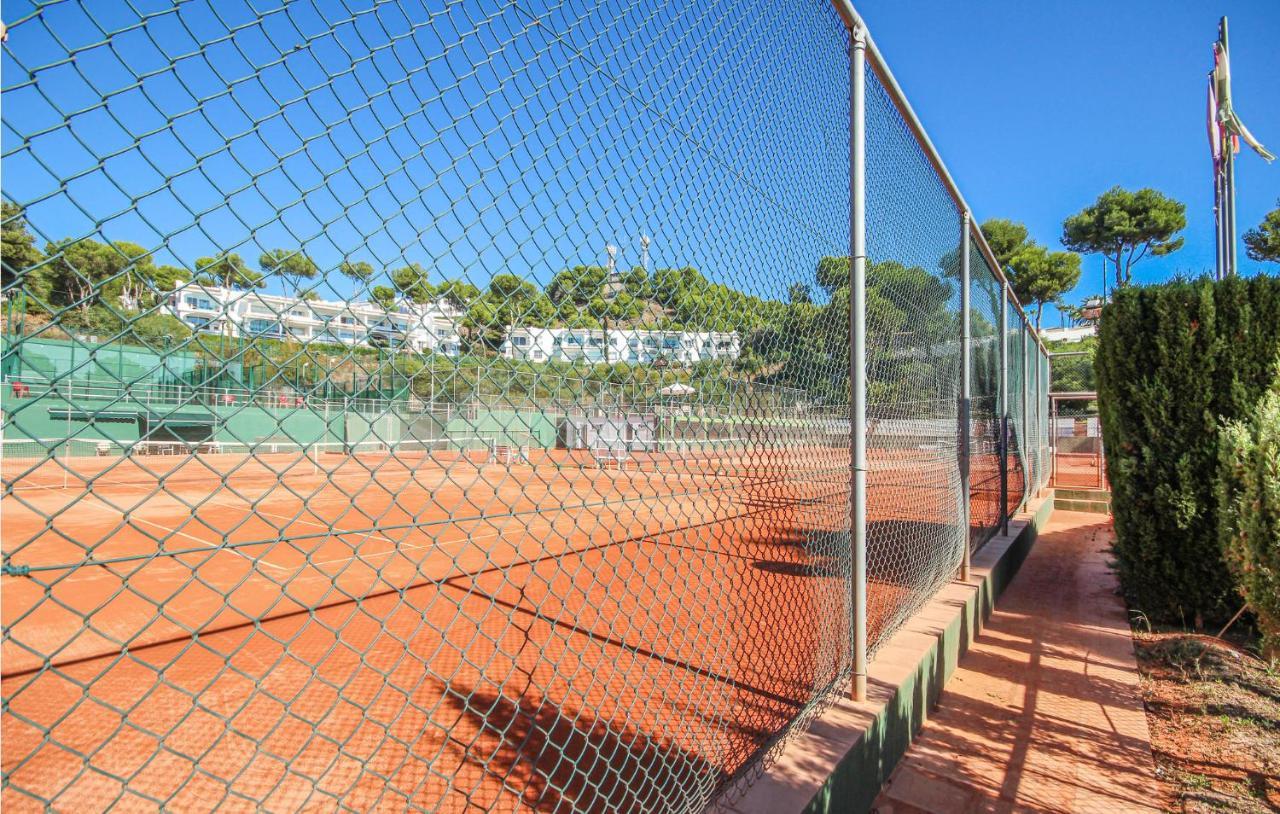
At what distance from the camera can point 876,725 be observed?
246 centimetres

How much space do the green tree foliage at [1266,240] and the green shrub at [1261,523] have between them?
31077 mm

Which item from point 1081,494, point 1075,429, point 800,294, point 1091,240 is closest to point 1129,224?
point 1091,240

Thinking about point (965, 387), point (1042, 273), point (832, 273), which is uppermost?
point (1042, 273)

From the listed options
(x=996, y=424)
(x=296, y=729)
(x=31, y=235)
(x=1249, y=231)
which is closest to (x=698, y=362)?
(x=31, y=235)

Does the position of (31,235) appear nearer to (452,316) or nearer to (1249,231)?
(452,316)

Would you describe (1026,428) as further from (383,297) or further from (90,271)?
(90,271)

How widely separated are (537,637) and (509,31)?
3.88 meters

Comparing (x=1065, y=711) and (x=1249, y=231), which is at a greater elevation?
(x=1249, y=231)

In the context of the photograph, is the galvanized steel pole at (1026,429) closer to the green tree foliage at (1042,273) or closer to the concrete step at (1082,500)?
the concrete step at (1082,500)

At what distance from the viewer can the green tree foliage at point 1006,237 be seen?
30.8m

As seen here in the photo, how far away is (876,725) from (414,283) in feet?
7.41

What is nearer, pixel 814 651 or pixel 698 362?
pixel 698 362

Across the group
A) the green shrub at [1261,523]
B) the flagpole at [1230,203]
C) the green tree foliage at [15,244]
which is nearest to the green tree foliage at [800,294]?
the green shrub at [1261,523]

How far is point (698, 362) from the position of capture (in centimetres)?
215
